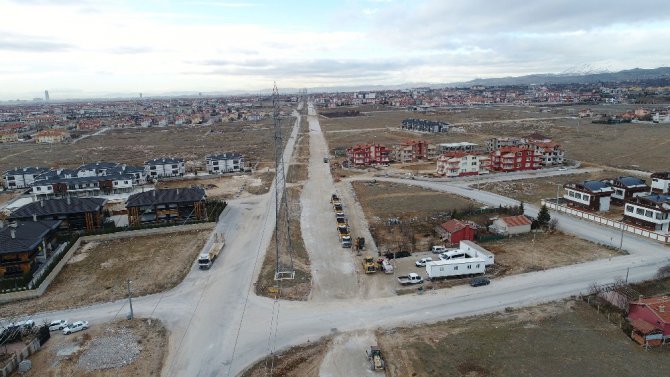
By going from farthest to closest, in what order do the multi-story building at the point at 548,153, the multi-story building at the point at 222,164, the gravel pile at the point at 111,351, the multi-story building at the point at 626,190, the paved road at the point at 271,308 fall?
the multi-story building at the point at 222,164 < the multi-story building at the point at 548,153 < the multi-story building at the point at 626,190 < the paved road at the point at 271,308 < the gravel pile at the point at 111,351

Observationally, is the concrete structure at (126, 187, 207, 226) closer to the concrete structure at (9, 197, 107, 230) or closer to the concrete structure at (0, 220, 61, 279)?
the concrete structure at (9, 197, 107, 230)

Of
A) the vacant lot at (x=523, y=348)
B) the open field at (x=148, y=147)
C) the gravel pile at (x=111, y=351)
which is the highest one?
the open field at (x=148, y=147)

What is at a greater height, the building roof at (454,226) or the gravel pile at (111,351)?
the building roof at (454,226)

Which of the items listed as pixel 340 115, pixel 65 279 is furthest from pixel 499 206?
pixel 340 115

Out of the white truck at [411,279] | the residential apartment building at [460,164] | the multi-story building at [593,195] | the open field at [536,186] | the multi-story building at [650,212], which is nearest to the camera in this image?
the white truck at [411,279]

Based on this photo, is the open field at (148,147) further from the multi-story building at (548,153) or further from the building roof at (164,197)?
the multi-story building at (548,153)

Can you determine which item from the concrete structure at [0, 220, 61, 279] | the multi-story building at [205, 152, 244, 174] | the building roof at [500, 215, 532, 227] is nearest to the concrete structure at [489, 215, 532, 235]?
the building roof at [500, 215, 532, 227]

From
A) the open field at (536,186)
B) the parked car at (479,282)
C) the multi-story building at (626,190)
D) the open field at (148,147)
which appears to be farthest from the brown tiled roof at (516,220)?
the open field at (148,147)

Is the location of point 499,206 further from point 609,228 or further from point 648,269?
point 648,269
